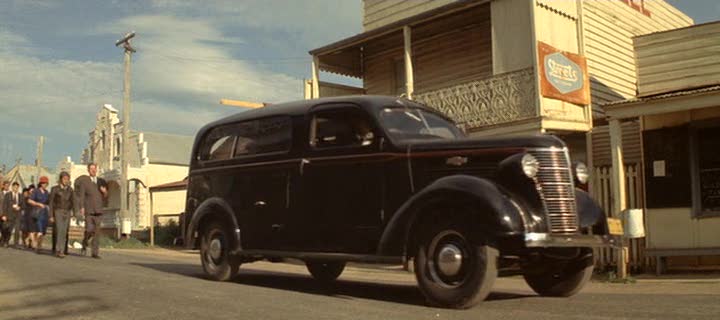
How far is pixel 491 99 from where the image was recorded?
1383cm

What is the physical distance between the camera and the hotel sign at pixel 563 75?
1305cm

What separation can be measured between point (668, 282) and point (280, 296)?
5.88 metres

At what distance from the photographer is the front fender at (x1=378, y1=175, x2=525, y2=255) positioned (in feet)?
20.2

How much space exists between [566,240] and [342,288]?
327cm

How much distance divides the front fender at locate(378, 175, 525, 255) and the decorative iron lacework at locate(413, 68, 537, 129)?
6.82 m

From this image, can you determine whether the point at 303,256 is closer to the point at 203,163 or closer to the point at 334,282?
the point at 334,282

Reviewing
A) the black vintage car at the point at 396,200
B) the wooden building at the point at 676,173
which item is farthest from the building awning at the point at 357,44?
the black vintage car at the point at 396,200

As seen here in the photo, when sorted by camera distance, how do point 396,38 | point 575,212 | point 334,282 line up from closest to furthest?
1. point 575,212
2. point 334,282
3. point 396,38

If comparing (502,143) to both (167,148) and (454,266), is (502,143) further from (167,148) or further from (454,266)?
(167,148)

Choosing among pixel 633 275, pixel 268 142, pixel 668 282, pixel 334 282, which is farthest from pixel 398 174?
pixel 633 275

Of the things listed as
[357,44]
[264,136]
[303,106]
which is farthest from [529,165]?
[357,44]

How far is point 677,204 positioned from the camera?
39.5 ft

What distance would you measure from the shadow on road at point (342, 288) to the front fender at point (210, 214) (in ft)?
1.81

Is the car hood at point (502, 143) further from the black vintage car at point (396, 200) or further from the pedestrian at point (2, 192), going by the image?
the pedestrian at point (2, 192)
